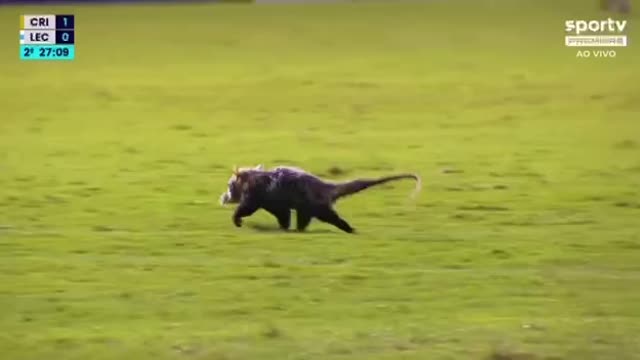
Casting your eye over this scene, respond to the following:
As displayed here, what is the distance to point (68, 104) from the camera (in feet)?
65.3

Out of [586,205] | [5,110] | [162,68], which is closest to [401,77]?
[162,68]

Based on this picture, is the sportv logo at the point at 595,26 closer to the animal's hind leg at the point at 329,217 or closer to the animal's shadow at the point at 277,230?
the animal's shadow at the point at 277,230

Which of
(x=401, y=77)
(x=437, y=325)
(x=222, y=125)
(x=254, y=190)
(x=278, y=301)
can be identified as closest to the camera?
(x=437, y=325)

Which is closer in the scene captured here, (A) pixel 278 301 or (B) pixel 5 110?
(A) pixel 278 301

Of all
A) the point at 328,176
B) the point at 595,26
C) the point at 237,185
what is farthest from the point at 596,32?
the point at 237,185

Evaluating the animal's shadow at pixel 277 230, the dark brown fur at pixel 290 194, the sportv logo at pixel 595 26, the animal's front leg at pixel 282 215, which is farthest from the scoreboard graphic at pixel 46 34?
the sportv logo at pixel 595 26

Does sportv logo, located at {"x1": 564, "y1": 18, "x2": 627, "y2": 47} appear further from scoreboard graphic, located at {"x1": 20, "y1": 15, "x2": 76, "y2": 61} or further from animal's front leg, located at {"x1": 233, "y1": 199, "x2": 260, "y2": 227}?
animal's front leg, located at {"x1": 233, "y1": 199, "x2": 260, "y2": 227}

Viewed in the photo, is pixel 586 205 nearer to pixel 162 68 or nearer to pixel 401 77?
pixel 401 77

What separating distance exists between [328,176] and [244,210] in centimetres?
330

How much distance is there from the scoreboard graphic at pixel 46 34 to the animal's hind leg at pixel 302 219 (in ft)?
15.0

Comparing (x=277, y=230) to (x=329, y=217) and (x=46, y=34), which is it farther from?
(x=46, y=34)

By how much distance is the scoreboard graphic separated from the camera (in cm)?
1542

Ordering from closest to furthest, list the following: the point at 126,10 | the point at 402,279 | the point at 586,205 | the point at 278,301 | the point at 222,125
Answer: the point at 278,301 < the point at 402,279 < the point at 586,205 < the point at 222,125 < the point at 126,10

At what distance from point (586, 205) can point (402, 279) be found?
3.62 m
